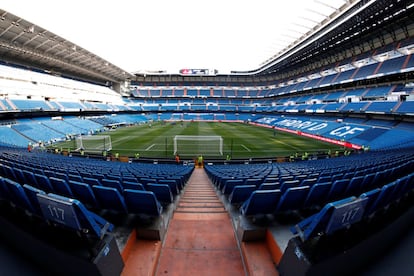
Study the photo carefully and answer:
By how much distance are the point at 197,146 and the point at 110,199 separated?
21.1 metres

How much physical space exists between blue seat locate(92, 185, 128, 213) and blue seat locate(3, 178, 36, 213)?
95 cm

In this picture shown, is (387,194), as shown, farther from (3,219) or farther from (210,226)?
(3,219)

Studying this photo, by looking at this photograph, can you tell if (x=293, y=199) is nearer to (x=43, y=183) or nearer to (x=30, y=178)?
(x=43, y=183)

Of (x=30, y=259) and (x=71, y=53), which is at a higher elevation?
(x=71, y=53)

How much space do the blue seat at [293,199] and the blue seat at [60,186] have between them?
4.48 metres

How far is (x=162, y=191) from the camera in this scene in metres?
4.48

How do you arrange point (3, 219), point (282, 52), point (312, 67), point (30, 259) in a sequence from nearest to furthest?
1. point (30, 259)
2. point (3, 219)
3. point (282, 52)
4. point (312, 67)

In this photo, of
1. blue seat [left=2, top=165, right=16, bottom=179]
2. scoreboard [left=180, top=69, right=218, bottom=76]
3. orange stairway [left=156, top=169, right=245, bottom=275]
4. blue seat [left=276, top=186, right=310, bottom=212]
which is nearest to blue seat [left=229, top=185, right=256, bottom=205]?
orange stairway [left=156, top=169, right=245, bottom=275]

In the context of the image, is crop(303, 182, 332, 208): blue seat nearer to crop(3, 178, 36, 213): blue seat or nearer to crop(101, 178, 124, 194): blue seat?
crop(101, 178, 124, 194): blue seat

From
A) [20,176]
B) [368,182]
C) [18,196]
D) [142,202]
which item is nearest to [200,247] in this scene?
[142,202]

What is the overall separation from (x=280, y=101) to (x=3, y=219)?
224 ft

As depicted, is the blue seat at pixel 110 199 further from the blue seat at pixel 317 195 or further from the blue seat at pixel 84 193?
the blue seat at pixel 317 195

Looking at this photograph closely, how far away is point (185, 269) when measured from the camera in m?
2.84

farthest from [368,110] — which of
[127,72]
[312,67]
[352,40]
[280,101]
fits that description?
[127,72]
